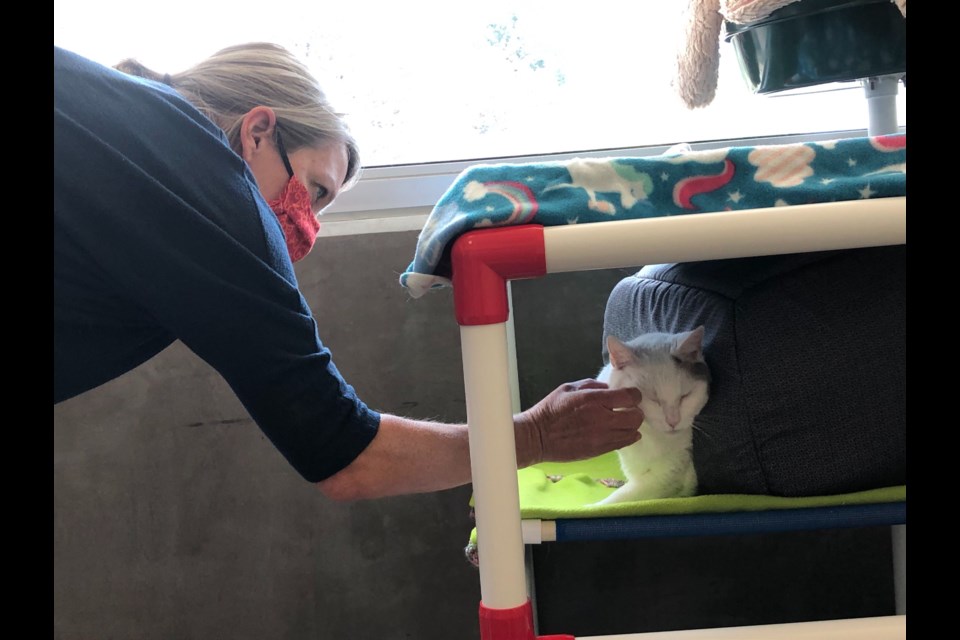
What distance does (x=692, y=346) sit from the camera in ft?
3.09

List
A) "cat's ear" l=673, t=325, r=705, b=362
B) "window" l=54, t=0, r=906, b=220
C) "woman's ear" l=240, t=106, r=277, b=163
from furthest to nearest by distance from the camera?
"window" l=54, t=0, r=906, b=220
"woman's ear" l=240, t=106, r=277, b=163
"cat's ear" l=673, t=325, r=705, b=362

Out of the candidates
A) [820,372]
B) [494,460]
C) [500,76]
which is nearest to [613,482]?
[820,372]

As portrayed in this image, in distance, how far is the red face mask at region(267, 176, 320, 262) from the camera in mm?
1124

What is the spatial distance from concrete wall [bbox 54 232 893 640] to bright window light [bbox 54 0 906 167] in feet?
0.99

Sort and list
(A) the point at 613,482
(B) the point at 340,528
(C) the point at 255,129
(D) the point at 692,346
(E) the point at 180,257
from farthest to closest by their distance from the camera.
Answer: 1. (B) the point at 340,528
2. (A) the point at 613,482
3. (C) the point at 255,129
4. (D) the point at 692,346
5. (E) the point at 180,257

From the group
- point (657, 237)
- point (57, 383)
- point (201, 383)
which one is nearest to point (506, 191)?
point (657, 237)

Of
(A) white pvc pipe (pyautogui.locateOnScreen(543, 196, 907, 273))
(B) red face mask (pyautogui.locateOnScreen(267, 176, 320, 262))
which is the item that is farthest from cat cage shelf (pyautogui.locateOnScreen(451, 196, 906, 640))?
(B) red face mask (pyautogui.locateOnScreen(267, 176, 320, 262))

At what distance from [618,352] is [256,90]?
0.55m

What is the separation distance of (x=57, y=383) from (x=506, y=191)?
0.54m

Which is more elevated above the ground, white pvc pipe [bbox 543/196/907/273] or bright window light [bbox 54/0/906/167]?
bright window light [bbox 54/0/906/167]

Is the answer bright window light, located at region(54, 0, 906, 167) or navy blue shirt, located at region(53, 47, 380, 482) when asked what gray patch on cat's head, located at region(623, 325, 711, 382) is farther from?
bright window light, located at region(54, 0, 906, 167)

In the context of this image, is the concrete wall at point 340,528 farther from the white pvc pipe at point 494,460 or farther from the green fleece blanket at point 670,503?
the white pvc pipe at point 494,460

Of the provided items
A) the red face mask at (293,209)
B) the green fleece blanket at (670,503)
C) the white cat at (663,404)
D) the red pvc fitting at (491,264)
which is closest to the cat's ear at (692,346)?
the white cat at (663,404)

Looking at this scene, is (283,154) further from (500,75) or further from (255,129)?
→ (500,75)
